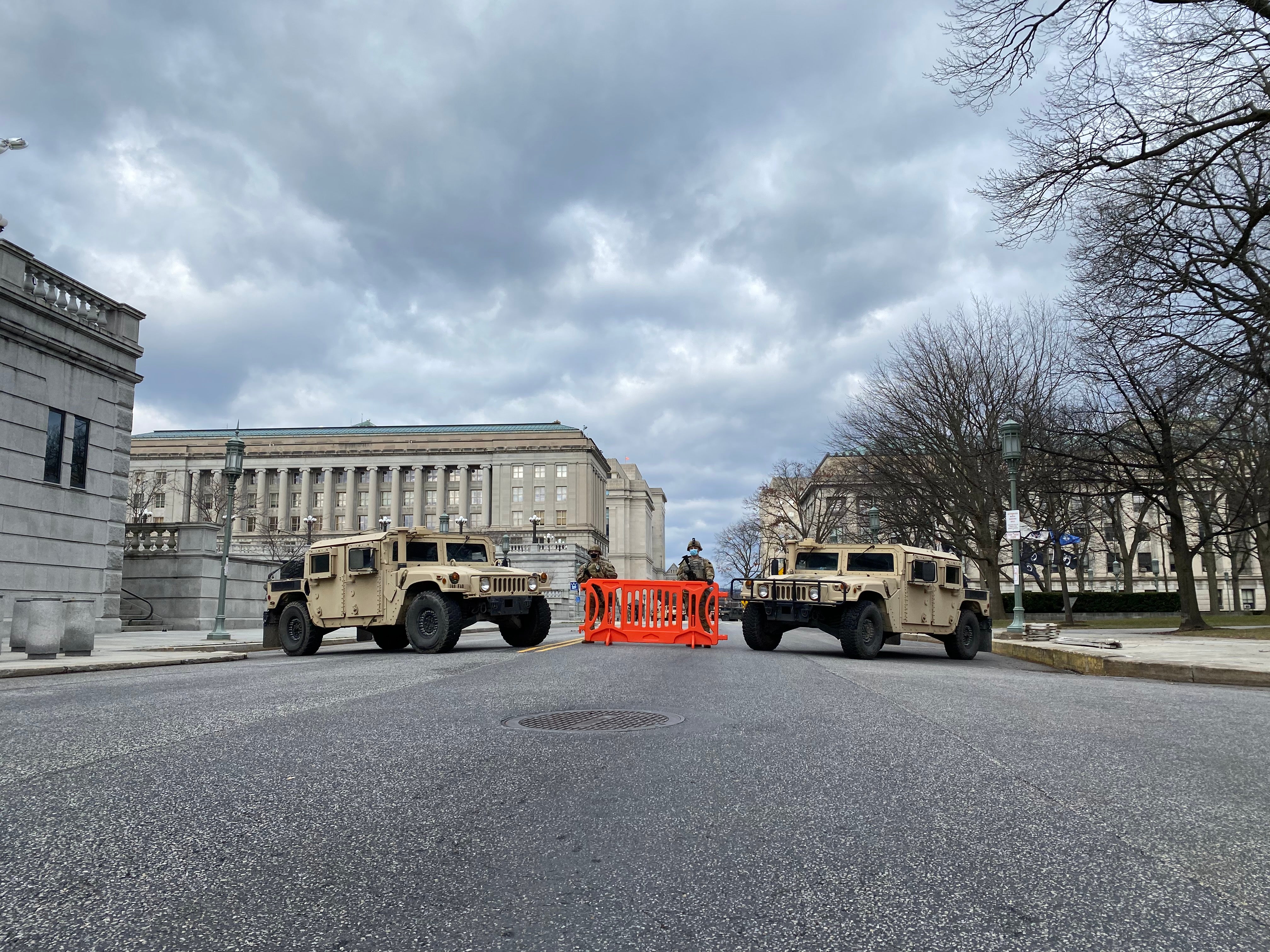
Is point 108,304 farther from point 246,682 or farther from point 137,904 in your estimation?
point 137,904

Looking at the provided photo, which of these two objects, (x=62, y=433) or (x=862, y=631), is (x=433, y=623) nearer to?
(x=862, y=631)

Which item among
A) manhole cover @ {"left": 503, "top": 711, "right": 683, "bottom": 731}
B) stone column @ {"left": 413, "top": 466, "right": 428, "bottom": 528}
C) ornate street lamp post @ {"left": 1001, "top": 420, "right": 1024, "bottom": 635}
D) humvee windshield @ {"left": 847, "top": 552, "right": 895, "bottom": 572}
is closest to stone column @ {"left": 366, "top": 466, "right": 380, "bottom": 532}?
stone column @ {"left": 413, "top": 466, "right": 428, "bottom": 528}

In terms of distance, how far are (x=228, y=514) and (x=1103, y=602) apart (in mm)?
42541

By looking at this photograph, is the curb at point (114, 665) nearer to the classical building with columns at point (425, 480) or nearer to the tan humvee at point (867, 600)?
the tan humvee at point (867, 600)

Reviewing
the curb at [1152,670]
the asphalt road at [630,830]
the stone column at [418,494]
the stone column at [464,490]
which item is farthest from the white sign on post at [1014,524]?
the stone column at [418,494]

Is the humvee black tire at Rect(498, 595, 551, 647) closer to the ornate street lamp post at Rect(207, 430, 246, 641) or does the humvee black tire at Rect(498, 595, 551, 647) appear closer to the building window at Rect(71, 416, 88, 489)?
→ the ornate street lamp post at Rect(207, 430, 246, 641)

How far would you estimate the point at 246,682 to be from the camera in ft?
33.8

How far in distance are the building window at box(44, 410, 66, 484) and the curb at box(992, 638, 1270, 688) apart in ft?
68.7

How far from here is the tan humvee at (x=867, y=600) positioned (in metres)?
15.2

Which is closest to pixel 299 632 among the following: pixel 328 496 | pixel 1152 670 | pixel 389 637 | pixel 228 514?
pixel 389 637

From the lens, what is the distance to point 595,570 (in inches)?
842

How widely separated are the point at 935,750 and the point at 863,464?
3363cm

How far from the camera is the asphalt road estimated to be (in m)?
2.80

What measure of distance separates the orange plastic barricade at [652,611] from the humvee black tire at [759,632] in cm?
156
